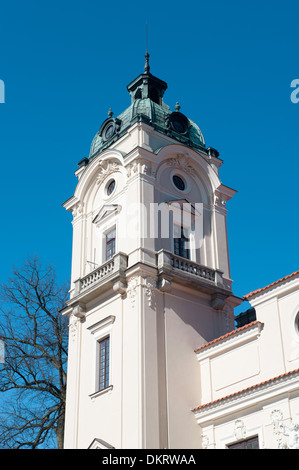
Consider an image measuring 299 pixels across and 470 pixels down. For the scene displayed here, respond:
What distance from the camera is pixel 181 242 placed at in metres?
29.5

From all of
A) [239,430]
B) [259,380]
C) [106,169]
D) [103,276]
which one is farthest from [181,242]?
[239,430]

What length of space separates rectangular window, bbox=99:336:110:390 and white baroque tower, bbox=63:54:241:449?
38 mm

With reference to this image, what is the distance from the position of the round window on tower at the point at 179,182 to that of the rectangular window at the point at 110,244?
337 cm

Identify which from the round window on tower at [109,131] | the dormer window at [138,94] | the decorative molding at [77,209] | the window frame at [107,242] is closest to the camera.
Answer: the window frame at [107,242]

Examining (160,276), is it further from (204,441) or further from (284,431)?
(284,431)

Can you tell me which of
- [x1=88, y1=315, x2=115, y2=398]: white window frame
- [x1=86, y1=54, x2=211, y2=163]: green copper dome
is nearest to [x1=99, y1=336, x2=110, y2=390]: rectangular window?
[x1=88, y1=315, x2=115, y2=398]: white window frame

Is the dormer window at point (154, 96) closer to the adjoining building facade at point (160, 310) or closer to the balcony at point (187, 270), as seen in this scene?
the adjoining building facade at point (160, 310)

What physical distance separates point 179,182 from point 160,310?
6.64m

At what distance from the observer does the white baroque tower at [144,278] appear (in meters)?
25.1

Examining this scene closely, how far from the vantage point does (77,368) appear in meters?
28.1

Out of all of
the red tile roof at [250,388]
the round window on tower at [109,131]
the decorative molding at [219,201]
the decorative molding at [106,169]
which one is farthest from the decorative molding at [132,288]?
the round window on tower at [109,131]

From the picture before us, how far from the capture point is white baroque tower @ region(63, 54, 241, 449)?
82.2ft

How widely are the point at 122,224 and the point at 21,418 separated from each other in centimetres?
1103

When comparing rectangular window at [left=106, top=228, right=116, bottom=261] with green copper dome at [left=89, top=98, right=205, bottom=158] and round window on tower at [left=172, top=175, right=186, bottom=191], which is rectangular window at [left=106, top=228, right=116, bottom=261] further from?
green copper dome at [left=89, top=98, right=205, bottom=158]
